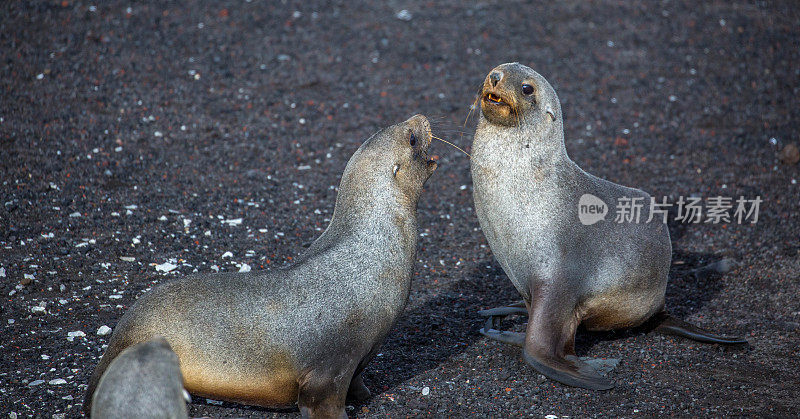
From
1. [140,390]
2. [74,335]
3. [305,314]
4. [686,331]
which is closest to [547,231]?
[686,331]

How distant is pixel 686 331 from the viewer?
18.5 feet

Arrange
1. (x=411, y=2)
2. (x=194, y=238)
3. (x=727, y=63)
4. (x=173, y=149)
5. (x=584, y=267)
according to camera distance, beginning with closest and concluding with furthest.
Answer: (x=584, y=267)
(x=194, y=238)
(x=173, y=149)
(x=727, y=63)
(x=411, y=2)

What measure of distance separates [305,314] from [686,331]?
2.97 meters

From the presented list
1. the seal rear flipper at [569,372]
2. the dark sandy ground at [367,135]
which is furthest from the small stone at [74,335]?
the seal rear flipper at [569,372]

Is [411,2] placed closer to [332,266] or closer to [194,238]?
[194,238]

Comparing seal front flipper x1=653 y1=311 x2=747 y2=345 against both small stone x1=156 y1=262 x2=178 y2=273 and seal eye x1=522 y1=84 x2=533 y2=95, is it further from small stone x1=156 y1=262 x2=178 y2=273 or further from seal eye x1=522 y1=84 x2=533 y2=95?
small stone x1=156 y1=262 x2=178 y2=273

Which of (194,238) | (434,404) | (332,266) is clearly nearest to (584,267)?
(434,404)

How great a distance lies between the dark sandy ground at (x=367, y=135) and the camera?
5094 mm

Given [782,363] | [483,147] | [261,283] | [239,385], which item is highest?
[483,147]

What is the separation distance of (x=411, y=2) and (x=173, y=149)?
5137mm

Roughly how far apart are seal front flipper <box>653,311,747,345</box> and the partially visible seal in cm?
378

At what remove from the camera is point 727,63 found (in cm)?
1085

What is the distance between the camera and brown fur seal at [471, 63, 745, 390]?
5.15 m

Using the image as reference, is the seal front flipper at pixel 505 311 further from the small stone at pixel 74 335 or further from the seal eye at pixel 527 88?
the small stone at pixel 74 335
